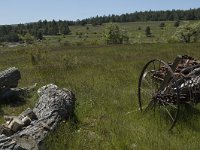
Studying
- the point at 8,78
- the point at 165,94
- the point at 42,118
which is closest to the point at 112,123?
the point at 165,94

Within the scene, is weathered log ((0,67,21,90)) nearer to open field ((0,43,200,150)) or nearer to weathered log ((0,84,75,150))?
open field ((0,43,200,150))

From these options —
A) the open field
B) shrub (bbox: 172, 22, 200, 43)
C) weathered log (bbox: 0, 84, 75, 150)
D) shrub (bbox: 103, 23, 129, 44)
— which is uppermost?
weathered log (bbox: 0, 84, 75, 150)

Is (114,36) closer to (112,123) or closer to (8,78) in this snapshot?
(8,78)

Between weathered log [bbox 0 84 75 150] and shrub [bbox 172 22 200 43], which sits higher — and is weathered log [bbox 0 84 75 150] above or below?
above

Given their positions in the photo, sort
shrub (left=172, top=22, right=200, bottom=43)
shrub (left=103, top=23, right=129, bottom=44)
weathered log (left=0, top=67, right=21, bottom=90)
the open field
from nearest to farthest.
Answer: the open field, weathered log (left=0, top=67, right=21, bottom=90), shrub (left=172, top=22, right=200, bottom=43), shrub (left=103, top=23, right=129, bottom=44)

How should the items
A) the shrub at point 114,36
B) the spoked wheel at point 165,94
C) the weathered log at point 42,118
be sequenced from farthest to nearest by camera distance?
Answer: the shrub at point 114,36
the spoked wheel at point 165,94
the weathered log at point 42,118

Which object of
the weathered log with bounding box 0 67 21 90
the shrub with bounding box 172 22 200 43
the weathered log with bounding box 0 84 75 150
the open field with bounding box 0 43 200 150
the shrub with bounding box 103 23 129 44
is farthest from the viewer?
the shrub with bounding box 103 23 129 44

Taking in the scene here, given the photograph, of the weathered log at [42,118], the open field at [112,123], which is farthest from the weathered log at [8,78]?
the weathered log at [42,118]

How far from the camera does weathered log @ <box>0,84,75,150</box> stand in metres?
6.98

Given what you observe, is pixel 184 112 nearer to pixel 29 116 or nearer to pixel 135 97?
pixel 135 97

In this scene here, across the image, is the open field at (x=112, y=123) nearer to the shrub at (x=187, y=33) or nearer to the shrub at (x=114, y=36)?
the shrub at (x=187, y=33)

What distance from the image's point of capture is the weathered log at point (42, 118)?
22.9 feet

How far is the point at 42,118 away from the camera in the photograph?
8492 mm

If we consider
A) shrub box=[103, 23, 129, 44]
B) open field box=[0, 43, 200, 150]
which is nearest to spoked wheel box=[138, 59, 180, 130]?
open field box=[0, 43, 200, 150]
